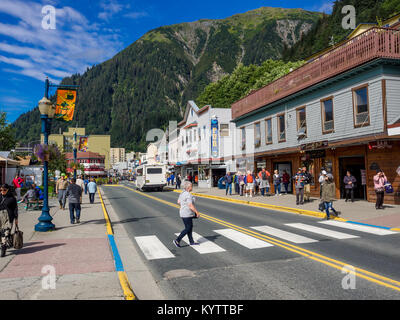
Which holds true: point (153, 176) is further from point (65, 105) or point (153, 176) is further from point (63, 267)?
point (63, 267)

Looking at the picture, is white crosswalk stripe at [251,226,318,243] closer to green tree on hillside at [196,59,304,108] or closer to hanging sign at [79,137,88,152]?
hanging sign at [79,137,88,152]

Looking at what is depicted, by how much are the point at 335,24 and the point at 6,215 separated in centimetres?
8379

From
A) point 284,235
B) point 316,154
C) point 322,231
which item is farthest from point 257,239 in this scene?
point 316,154

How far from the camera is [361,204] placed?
1588 cm

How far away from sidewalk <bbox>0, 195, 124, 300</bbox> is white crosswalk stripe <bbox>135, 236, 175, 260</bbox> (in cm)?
96

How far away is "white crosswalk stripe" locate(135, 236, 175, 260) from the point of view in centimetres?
767

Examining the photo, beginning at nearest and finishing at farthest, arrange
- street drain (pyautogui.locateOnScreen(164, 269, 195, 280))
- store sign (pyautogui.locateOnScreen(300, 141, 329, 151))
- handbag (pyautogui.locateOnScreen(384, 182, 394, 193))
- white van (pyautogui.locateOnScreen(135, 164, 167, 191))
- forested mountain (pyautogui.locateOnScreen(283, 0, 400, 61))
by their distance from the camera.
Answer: street drain (pyautogui.locateOnScreen(164, 269, 195, 280)) → handbag (pyautogui.locateOnScreen(384, 182, 394, 193)) → store sign (pyautogui.locateOnScreen(300, 141, 329, 151)) → white van (pyautogui.locateOnScreen(135, 164, 167, 191)) → forested mountain (pyautogui.locateOnScreen(283, 0, 400, 61))

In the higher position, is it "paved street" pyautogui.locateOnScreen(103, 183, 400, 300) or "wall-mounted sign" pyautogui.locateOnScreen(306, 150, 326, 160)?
"wall-mounted sign" pyautogui.locateOnScreen(306, 150, 326, 160)

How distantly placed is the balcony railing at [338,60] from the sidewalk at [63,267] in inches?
614

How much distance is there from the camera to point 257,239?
9094 millimetres

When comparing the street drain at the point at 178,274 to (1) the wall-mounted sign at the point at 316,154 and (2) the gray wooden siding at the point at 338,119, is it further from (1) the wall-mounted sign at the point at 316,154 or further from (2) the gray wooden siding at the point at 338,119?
(1) the wall-mounted sign at the point at 316,154

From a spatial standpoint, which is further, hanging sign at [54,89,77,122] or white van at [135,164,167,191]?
white van at [135,164,167,191]

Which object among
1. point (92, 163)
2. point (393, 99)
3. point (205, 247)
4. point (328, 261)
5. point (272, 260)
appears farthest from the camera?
point (92, 163)

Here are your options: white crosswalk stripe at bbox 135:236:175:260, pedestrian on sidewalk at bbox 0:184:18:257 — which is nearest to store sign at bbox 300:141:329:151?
white crosswalk stripe at bbox 135:236:175:260
